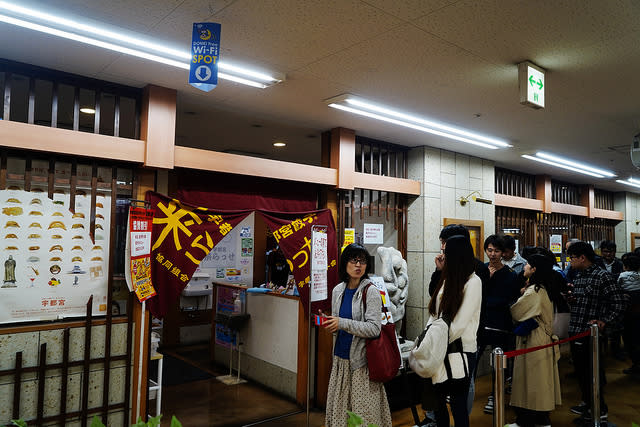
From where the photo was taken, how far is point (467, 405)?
2.99m

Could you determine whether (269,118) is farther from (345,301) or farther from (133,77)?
(345,301)

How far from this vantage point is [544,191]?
7.93 metres

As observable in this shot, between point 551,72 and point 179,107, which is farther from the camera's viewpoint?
point 179,107

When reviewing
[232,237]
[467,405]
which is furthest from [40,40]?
[232,237]

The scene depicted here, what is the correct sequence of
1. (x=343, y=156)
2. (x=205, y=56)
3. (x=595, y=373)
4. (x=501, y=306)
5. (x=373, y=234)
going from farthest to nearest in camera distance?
1. (x=373, y=234)
2. (x=343, y=156)
3. (x=501, y=306)
4. (x=595, y=373)
5. (x=205, y=56)

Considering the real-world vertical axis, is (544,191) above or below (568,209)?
above

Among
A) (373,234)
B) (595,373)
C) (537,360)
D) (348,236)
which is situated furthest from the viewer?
(373,234)

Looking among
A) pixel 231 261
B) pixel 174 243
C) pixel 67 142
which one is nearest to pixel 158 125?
pixel 67 142

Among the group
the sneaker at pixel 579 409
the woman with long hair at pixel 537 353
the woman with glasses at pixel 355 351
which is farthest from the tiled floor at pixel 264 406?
the woman with glasses at pixel 355 351

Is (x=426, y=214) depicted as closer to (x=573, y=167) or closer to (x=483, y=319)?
(x=483, y=319)

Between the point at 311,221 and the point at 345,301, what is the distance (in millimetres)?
A: 1484

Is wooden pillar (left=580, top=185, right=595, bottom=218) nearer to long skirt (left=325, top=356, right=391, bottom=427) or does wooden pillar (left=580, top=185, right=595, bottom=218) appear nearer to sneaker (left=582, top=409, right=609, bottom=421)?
sneaker (left=582, top=409, right=609, bottom=421)

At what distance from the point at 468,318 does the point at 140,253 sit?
8.19 ft

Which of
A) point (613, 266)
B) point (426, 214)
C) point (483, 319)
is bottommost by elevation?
point (483, 319)
